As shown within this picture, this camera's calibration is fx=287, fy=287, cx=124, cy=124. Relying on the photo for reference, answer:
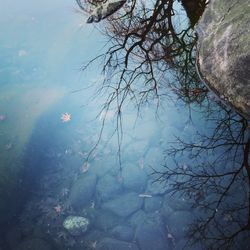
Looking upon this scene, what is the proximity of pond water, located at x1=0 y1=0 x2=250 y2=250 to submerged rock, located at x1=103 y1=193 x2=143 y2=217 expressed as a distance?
2cm

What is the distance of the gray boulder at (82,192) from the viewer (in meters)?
6.53

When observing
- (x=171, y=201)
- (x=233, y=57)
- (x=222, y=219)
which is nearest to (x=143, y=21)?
(x=233, y=57)

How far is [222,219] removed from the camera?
5.35 m

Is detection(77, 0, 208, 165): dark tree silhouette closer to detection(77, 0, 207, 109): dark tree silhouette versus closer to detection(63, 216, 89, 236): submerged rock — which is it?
detection(77, 0, 207, 109): dark tree silhouette

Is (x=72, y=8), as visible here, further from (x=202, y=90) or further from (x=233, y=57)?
(x=233, y=57)

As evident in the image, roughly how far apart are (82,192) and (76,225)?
0.79 meters

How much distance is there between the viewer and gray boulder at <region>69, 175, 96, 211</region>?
6.53 metres

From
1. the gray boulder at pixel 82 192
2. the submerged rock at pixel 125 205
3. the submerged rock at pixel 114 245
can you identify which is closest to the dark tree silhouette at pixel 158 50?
the gray boulder at pixel 82 192

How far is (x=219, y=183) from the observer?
567cm

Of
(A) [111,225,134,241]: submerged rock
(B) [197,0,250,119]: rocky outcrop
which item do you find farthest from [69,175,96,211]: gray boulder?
(B) [197,0,250,119]: rocky outcrop

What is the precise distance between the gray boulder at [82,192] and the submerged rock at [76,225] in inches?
10.2

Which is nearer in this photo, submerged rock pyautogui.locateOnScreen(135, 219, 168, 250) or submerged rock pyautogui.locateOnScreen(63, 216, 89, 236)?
submerged rock pyautogui.locateOnScreen(135, 219, 168, 250)

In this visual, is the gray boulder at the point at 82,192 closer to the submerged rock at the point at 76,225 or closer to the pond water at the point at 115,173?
the pond water at the point at 115,173

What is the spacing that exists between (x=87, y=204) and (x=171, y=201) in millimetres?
1893
